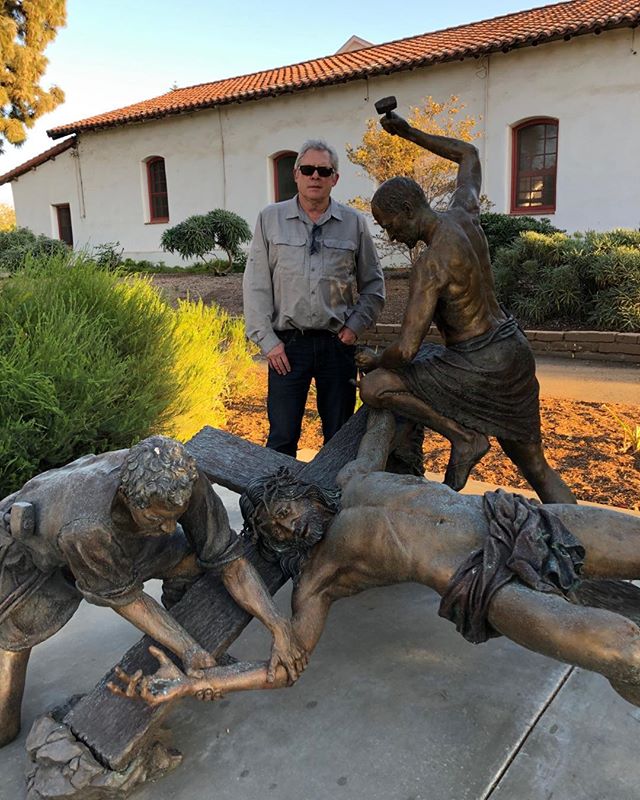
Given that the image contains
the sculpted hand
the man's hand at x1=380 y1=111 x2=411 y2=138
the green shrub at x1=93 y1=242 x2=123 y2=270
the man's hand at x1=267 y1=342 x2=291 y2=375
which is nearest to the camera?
the sculpted hand

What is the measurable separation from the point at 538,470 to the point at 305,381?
141 centimetres

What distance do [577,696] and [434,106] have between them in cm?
1124

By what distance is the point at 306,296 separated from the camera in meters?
3.67

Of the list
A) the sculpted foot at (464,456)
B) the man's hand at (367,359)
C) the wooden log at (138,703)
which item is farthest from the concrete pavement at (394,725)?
the man's hand at (367,359)

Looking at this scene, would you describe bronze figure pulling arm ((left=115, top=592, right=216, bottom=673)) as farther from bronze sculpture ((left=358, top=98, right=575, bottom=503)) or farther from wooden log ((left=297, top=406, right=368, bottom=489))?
bronze sculpture ((left=358, top=98, right=575, bottom=503))

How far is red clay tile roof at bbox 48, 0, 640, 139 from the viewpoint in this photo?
12.0m

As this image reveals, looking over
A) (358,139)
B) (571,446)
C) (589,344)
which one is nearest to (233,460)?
(571,446)

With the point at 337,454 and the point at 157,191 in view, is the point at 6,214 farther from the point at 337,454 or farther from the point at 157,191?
the point at 337,454

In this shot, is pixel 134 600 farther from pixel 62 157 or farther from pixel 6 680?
pixel 62 157

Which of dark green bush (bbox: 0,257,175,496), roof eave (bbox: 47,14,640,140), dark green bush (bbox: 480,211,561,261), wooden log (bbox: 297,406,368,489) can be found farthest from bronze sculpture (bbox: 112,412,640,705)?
roof eave (bbox: 47,14,640,140)

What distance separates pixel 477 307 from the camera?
275 centimetres

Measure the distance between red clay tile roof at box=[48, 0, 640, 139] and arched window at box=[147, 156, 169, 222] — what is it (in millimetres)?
1456

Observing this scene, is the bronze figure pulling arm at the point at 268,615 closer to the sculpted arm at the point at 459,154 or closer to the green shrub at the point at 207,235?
the sculpted arm at the point at 459,154

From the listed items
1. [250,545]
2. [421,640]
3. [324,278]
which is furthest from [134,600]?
[324,278]
